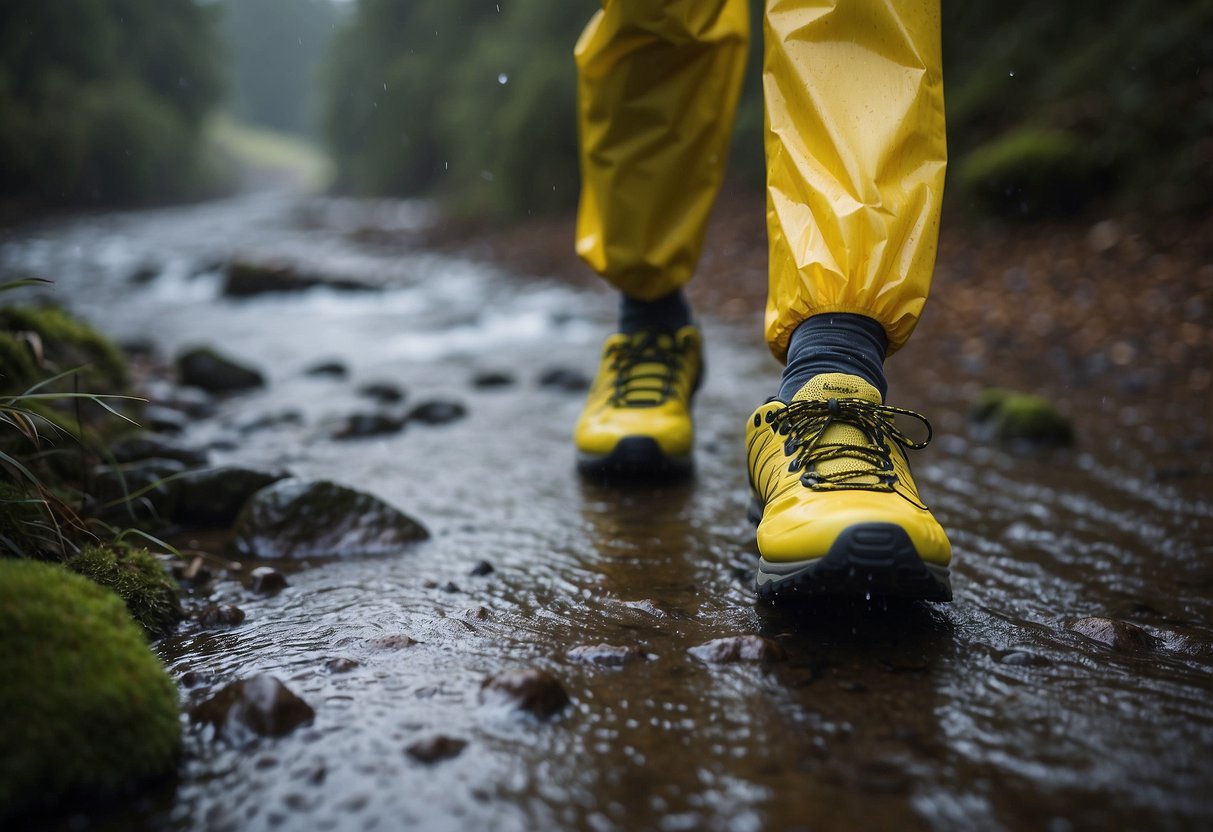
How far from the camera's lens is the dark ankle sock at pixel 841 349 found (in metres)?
1.46

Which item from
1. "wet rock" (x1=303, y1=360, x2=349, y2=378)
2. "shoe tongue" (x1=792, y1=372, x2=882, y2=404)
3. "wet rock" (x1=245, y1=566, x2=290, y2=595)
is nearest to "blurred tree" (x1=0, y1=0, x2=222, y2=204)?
"wet rock" (x1=303, y1=360, x2=349, y2=378)

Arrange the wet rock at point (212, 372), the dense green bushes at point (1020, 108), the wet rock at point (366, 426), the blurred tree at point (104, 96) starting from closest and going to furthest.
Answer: the wet rock at point (366, 426), the wet rock at point (212, 372), the dense green bushes at point (1020, 108), the blurred tree at point (104, 96)

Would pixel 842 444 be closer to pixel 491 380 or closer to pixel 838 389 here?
pixel 838 389

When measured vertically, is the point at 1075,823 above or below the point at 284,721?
above

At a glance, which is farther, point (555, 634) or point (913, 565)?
point (555, 634)

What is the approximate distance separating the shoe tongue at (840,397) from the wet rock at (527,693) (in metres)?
0.55

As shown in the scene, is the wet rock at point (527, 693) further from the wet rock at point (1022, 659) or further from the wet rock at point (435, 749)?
the wet rock at point (1022, 659)

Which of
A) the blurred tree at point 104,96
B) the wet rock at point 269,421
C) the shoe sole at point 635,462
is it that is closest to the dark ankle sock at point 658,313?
the shoe sole at point 635,462

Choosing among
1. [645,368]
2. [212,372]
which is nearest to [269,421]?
[212,372]

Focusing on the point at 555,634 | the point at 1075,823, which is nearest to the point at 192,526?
the point at 555,634

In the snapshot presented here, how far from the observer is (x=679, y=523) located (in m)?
1.82

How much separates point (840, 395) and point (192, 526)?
1424 millimetres

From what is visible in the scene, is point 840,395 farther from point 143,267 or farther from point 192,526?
point 143,267

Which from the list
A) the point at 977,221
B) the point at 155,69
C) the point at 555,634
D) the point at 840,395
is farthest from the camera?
the point at 155,69
